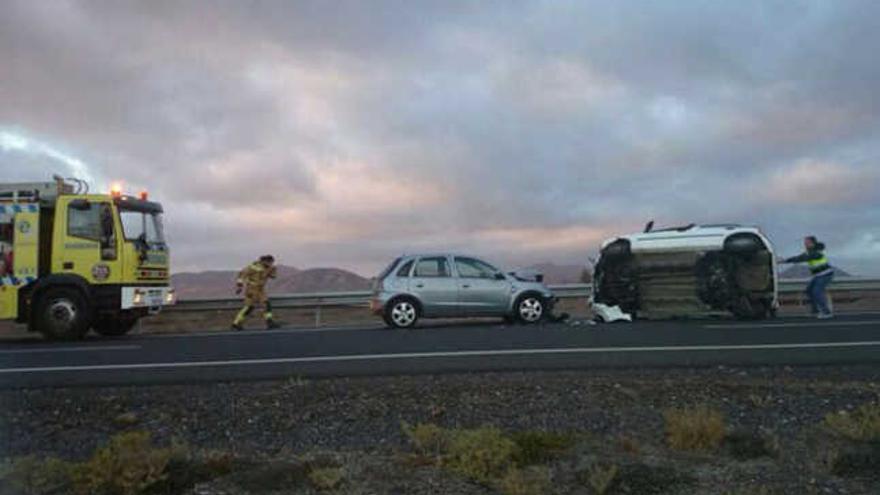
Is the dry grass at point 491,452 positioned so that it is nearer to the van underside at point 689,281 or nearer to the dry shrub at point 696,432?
the dry shrub at point 696,432

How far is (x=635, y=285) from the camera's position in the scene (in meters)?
16.8

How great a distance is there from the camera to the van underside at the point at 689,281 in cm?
1616

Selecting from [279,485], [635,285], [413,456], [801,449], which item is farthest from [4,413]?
[635,285]

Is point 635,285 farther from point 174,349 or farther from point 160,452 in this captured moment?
point 160,452

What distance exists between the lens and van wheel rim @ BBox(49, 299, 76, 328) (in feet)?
48.7

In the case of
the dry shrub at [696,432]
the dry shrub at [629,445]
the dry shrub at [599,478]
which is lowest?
the dry shrub at [599,478]

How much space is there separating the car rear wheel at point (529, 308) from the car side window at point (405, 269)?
253 centimetres

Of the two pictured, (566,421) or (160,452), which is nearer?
(160,452)

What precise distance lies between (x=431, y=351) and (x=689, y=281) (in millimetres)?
8006

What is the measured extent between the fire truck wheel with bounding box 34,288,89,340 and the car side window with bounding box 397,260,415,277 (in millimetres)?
6401

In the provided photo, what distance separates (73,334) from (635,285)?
1166cm

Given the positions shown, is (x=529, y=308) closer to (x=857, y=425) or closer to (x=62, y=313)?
(x=62, y=313)

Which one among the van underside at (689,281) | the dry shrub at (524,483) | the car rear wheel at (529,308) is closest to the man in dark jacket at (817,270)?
the van underside at (689,281)

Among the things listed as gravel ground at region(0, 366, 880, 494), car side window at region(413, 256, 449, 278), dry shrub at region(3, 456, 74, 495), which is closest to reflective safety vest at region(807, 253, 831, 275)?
car side window at region(413, 256, 449, 278)
